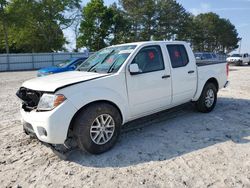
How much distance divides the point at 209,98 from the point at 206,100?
131 millimetres

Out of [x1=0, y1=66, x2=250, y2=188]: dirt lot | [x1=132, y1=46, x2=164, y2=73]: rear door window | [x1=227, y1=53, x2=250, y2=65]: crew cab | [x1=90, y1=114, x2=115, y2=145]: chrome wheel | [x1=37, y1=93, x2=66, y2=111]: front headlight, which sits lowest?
[x1=0, y1=66, x2=250, y2=188]: dirt lot

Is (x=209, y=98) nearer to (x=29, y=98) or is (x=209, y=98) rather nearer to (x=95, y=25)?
(x=29, y=98)

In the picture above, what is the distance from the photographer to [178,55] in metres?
5.55

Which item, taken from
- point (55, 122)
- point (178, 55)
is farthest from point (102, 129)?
point (178, 55)

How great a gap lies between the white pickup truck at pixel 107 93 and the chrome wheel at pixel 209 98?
27.5 inches

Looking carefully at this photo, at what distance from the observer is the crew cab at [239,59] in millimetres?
29109

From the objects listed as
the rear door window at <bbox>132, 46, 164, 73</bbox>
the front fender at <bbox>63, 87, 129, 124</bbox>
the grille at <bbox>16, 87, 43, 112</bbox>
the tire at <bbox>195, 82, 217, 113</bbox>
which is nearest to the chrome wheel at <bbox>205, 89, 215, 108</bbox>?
the tire at <bbox>195, 82, 217, 113</bbox>

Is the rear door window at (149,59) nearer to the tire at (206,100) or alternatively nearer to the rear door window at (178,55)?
the rear door window at (178,55)

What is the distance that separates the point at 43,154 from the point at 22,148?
0.55m

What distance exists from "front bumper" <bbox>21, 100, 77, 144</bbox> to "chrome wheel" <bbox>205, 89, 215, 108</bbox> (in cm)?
387

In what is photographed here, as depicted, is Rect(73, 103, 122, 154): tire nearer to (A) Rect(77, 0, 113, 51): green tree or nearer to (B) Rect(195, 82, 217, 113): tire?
(B) Rect(195, 82, 217, 113): tire

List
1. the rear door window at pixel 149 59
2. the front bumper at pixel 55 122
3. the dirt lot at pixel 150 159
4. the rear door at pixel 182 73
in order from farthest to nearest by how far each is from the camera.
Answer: the rear door at pixel 182 73 < the rear door window at pixel 149 59 < the front bumper at pixel 55 122 < the dirt lot at pixel 150 159

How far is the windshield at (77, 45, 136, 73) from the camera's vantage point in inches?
180

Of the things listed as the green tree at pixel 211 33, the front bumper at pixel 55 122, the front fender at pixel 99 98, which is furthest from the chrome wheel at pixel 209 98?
the green tree at pixel 211 33
